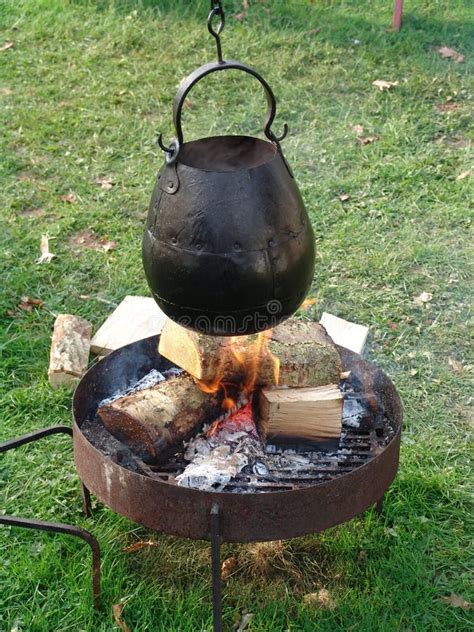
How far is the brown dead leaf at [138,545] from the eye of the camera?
3604 millimetres

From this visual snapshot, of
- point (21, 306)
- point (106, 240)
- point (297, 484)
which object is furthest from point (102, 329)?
point (297, 484)

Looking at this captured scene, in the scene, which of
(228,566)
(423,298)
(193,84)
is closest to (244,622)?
(228,566)

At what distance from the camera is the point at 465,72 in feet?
25.5

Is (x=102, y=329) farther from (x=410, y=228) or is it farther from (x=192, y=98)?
(x=192, y=98)

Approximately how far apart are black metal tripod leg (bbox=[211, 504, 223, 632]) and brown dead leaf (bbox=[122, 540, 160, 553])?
64cm

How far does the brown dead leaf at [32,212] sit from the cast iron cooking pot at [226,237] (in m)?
3.48

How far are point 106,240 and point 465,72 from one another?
4.03 metres

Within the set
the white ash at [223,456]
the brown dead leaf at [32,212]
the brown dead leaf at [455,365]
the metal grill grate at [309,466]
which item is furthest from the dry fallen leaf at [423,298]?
the brown dead leaf at [32,212]

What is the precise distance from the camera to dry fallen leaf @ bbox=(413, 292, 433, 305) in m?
5.20

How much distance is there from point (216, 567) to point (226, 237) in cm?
121

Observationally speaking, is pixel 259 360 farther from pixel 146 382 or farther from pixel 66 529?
pixel 66 529

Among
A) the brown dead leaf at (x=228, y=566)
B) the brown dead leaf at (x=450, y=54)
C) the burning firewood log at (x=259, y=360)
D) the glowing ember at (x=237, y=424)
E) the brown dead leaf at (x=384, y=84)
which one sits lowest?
the brown dead leaf at (x=228, y=566)

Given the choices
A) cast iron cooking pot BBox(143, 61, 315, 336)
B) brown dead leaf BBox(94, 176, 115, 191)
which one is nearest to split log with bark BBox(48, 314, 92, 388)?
cast iron cooking pot BBox(143, 61, 315, 336)

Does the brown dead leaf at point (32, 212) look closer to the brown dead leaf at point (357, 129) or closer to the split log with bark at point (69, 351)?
the split log with bark at point (69, 351)
